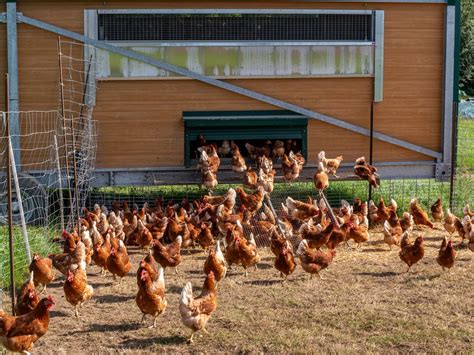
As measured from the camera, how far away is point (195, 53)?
40.1ft

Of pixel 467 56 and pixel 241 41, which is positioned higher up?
pixel 467 56

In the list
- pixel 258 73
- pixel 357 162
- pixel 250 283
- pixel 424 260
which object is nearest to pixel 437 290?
pixel 424 260

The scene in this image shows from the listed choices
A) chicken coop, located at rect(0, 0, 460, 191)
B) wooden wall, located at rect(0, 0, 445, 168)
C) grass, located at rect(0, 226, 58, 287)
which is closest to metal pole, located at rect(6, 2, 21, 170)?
chicken coop, located at rect(0, 0, 460, 191)

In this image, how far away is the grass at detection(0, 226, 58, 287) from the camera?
29.2 ft

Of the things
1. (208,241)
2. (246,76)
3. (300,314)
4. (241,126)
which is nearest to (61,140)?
(241,126)

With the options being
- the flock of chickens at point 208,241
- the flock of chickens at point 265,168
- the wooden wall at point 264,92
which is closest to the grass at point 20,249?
the flock of chickens at point 208,241

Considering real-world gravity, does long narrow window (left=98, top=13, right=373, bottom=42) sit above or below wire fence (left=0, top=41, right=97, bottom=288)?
above

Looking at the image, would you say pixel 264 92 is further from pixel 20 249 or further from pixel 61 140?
pixel 20 249

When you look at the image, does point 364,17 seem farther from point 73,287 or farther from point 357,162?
point 73,287

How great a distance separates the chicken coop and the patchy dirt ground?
2.97 metres

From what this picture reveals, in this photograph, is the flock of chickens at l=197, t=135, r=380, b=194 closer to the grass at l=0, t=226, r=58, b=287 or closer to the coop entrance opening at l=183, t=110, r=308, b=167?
the coop entrance opening at l=183, t=110, r=308, b=167

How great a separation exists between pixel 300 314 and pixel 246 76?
18.1 ft

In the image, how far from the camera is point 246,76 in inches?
486

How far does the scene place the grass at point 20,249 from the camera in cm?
889
